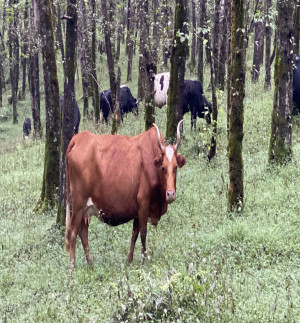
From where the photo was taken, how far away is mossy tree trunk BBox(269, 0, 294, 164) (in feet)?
32.6

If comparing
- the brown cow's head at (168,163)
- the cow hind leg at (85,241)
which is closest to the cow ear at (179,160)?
the brown cow's head at (168,163)

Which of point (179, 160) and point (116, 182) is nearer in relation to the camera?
point (179, 160)

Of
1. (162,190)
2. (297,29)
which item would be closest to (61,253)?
(162,190)

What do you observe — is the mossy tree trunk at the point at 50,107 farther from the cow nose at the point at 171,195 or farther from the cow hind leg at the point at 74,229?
the cow nose at the point at 171,195

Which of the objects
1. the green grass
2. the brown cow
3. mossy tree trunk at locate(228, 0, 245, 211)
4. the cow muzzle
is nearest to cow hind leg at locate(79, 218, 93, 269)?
the brown cow

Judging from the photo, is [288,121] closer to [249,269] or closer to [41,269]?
[249,269]

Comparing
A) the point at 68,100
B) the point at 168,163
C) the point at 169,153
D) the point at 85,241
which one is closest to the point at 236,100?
the point at 169,153

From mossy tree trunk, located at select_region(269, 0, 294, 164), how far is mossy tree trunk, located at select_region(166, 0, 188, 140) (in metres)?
3.25

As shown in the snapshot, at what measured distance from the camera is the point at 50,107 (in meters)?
11.1

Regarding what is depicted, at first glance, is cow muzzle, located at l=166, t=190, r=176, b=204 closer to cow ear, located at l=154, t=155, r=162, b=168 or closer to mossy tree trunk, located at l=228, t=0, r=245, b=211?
cow ear, located at l=154, t=155, r=162, b=168

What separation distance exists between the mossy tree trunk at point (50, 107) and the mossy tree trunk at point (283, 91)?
5.29 meters

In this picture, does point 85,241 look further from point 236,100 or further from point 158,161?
point 236,100

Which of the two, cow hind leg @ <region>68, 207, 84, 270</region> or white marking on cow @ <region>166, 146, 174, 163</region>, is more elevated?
white marking on cow @ <region>166, 146, 174, 163</region>

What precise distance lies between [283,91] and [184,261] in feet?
16.8
